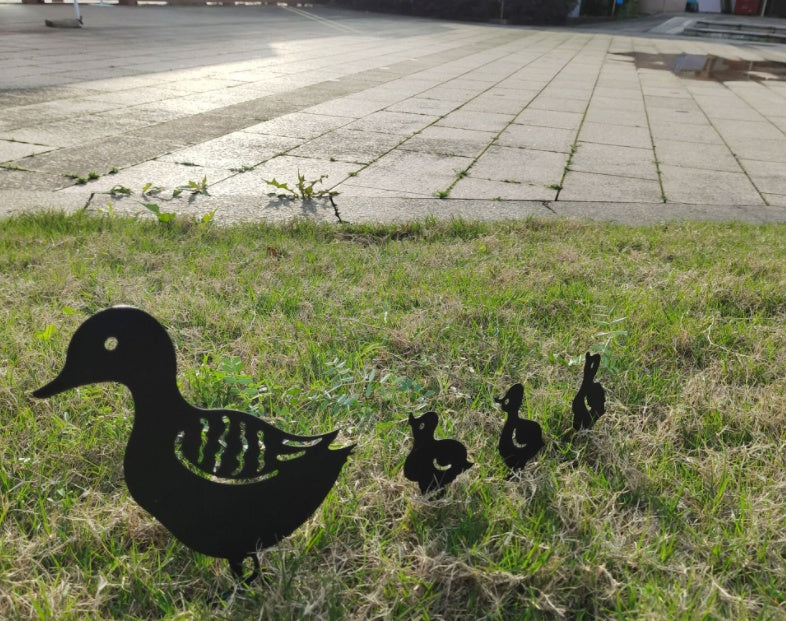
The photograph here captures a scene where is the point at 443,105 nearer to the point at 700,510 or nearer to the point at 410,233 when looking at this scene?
the point at 410,233

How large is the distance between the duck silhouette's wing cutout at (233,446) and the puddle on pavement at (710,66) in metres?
11.9

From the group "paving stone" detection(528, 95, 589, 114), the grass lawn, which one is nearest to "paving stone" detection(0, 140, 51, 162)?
the grass lawn

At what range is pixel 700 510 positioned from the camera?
1.62 meters

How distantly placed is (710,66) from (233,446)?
574 inches

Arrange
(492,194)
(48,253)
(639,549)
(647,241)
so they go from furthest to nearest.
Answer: (492,194)
(647,241)
(48,253)
(639,549)

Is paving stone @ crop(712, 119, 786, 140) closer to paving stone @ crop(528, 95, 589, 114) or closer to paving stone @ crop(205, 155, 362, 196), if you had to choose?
paving stone @ crop(528, 95, 589, 114)

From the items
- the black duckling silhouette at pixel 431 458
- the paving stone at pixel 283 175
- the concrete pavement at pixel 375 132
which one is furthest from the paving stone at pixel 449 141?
the black duckling silhouette at pixel 431 458

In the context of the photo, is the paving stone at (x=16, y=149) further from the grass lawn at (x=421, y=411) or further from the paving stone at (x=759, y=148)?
the paving stone at (x=759, y=148)

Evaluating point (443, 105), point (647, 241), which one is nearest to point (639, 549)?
point (647, 241)

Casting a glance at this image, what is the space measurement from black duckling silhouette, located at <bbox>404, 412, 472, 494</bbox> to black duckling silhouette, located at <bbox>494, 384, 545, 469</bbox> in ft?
0.43

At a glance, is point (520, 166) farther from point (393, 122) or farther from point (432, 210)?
point (393, 122)

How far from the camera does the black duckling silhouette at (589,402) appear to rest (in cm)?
179

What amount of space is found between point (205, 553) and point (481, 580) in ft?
1.92

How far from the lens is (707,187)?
4879 mm
